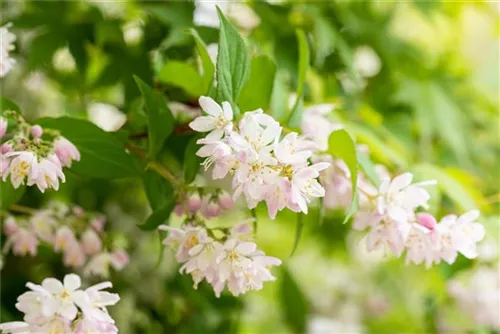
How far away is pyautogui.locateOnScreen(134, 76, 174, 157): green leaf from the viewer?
57 cm

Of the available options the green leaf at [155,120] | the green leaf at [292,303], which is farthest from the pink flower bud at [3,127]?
the green leaf at [292,303]

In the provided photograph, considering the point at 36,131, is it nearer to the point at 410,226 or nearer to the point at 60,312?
the point at 60,312

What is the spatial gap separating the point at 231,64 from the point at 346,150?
0.37 ft

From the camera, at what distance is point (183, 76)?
2.07 ft

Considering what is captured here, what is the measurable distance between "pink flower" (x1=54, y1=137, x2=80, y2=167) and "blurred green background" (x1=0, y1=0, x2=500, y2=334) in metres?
0.10

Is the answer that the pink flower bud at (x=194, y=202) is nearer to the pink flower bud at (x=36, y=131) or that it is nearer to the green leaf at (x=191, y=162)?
the green leaf at (x=191, y=162)

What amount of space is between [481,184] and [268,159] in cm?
60

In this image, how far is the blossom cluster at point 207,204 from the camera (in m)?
0.55

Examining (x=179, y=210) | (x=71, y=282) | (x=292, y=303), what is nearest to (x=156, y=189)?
(x=179, y=210)

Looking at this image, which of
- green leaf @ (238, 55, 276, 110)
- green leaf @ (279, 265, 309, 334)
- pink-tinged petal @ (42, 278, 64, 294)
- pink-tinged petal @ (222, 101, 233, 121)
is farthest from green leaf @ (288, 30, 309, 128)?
green leaf @ (279, 265, 309, 334)

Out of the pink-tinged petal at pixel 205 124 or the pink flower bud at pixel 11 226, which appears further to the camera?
the pink flower bud at pixel 11 226

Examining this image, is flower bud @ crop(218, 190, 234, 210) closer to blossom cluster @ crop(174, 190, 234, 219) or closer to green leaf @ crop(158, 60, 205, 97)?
blossom cluster @ crop(174, 190, 234, 219)

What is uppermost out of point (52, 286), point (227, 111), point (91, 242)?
point (227, 111)

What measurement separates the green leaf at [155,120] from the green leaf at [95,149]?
24 millimetres
